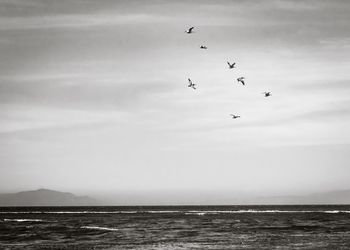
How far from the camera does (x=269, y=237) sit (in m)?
56.7

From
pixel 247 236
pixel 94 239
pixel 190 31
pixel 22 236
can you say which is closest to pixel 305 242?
pixel 247 236

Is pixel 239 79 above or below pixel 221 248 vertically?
above

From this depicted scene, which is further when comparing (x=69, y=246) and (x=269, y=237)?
(x=269, y=237)

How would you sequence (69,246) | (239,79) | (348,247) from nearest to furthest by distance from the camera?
(239,79)
(348,247)
(69,246)

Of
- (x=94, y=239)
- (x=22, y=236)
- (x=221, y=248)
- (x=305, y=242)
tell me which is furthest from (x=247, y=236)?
(x=22, y=236)

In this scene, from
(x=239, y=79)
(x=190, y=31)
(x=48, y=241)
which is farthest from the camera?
(x=48, y=241)

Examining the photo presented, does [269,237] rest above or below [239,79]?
below

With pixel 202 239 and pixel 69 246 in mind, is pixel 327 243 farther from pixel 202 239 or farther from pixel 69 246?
pixel 69 246

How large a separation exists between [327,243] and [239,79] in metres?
20.0

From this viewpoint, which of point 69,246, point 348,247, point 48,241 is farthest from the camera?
point 48,241

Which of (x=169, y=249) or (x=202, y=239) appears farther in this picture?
(x=202, y=239)

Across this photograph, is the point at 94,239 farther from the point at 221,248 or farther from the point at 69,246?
the point at 221,248

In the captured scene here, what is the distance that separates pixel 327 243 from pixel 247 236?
37.5 feet

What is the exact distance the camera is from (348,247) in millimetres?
45531
